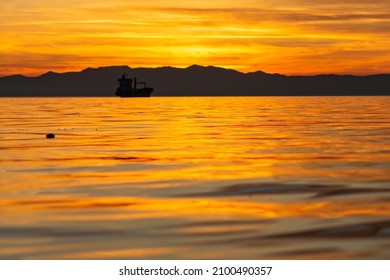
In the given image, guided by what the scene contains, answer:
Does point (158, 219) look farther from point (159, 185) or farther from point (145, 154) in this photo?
point (145, 154)

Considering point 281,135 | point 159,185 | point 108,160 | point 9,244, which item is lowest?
point 9,244

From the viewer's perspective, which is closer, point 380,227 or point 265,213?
point 380,227

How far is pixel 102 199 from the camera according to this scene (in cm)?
2133

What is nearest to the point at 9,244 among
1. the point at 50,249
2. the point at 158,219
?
the point at 50,249

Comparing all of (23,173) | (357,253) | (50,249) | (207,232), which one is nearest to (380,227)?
(357,253)

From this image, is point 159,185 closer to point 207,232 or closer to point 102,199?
point 102,199

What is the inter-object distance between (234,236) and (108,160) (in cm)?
1594

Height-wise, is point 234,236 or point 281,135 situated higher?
point 281,135

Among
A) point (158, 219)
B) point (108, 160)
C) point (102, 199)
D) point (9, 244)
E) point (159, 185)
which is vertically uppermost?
point (108, 160)

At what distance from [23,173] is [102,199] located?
22.4ft

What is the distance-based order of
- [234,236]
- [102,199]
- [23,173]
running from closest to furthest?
[234,236] → [102,199] → [23,173]

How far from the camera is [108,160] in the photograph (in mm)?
31812
